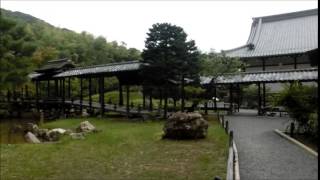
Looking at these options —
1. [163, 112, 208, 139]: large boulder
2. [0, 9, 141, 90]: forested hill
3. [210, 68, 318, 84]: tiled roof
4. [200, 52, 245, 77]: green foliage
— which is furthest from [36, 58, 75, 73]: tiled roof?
[163, 112, 208, 139]: large boulder

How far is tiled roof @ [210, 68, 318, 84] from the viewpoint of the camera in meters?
24.5

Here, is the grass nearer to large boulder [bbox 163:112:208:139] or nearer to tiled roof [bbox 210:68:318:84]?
large boulder [bbox 163:112:208:139]

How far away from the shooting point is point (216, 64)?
93.1 ft

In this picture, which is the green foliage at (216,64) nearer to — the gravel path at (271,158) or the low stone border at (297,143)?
the low stone border at (297,143)

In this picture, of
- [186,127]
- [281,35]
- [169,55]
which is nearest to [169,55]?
[169,55]

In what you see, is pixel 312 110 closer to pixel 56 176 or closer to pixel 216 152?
pixel 216 152

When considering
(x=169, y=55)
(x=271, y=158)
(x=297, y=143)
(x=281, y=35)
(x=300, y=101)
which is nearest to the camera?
(x=271, y=158)

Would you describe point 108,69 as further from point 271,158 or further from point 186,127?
point 271,158

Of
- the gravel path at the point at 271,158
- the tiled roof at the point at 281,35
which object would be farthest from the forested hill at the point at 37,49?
the gravel path at the point at 271,158

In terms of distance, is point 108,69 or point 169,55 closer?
point 169,55

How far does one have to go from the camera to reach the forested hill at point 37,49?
27344 mm

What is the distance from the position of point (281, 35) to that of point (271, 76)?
37.6 ft

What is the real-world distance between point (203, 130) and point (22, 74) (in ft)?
52.5

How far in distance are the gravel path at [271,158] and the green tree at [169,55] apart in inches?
329
